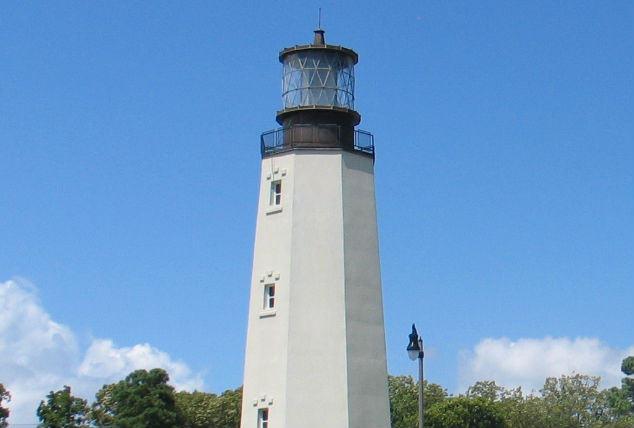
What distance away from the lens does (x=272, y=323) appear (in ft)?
135

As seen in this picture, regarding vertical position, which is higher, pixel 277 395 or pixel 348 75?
pixel 348 75

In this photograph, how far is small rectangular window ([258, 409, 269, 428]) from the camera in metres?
40.8

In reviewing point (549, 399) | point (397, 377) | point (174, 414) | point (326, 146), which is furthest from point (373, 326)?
point (549, 399)

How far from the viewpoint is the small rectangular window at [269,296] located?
41688 millimetres

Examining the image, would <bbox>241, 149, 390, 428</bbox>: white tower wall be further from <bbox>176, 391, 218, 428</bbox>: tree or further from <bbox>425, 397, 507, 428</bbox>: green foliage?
<bbox>425, 397, 507, 428</bbox>: green foliage

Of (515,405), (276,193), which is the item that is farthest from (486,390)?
(276,193)

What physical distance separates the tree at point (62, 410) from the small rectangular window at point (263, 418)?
4036cm

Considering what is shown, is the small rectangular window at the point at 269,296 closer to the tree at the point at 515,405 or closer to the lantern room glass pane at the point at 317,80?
the lantern room glass pane at the point at 317,80

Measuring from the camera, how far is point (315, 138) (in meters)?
42.7

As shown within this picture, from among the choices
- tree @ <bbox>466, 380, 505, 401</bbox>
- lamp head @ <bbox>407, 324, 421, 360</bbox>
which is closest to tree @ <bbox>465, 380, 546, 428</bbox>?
tree @ <bbox>466, 380, 505, 401</bbox>

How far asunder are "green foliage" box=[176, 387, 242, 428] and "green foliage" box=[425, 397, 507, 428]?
14538mm

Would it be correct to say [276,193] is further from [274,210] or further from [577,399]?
[577,399]

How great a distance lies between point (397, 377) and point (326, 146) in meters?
59.9

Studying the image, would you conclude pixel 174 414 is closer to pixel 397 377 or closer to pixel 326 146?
pixel 397 377
